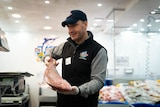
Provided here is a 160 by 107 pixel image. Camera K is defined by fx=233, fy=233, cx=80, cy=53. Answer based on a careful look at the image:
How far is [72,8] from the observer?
4973mm

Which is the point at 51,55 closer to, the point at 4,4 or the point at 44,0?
the point at 44,0

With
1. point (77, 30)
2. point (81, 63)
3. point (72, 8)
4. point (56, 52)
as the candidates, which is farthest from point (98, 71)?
point (72, 8)

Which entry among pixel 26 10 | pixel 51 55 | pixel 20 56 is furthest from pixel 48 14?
pixel 51 55

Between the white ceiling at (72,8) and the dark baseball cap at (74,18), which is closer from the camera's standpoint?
the dark baseball cap at (74,18)

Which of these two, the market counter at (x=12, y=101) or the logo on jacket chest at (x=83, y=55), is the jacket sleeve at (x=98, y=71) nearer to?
the logo on jacket chest at (x=83, y=55)

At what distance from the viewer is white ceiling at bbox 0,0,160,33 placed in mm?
4537

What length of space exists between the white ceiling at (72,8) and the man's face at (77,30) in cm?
298

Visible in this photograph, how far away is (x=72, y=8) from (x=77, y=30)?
3.59 meters

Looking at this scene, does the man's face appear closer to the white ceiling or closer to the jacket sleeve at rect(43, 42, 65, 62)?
the jacket sleeve at rect(43, 42, 65, 62)

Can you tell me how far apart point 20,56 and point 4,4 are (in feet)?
9.84

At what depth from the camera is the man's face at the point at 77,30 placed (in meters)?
1.48

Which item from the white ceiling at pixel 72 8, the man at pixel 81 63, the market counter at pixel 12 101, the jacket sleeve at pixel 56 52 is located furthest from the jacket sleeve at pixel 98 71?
the white ceiling at pixel 72 8

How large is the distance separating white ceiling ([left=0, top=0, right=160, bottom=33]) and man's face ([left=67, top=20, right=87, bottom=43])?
2982mm

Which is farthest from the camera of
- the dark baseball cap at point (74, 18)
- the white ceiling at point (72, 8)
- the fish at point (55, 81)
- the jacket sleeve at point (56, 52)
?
the white ceiling at point (72, 8)
